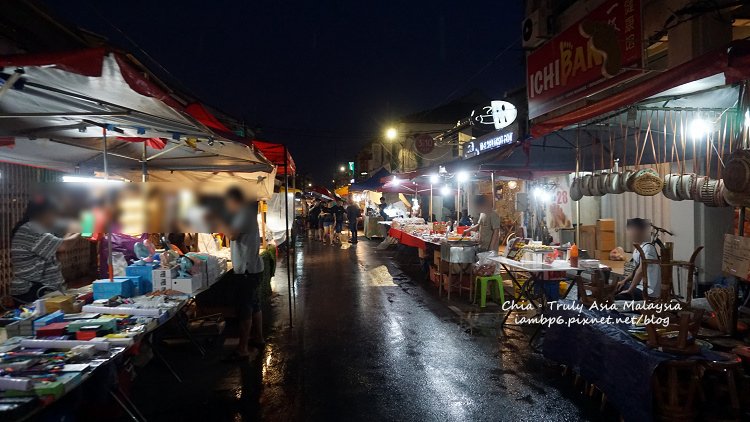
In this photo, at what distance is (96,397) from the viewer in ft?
12.6

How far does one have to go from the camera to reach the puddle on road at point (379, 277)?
37.9ft

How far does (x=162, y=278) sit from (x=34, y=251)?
4.78 ft

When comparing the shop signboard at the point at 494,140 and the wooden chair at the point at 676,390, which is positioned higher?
the shop signboard at the point at 494,140

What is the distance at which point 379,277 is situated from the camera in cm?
1245

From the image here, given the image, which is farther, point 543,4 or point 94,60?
point 543,4

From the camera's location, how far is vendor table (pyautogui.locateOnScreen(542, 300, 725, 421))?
3611 millimetres

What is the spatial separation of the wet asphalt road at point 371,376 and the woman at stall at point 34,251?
1621mm

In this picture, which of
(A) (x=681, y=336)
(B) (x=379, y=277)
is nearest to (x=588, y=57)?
(B) (x=379, y=277)

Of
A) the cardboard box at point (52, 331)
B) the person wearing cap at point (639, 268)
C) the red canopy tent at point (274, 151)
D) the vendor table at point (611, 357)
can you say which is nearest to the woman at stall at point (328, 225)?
the red canopy tent at point (274, 151)

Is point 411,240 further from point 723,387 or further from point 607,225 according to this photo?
point 723,387

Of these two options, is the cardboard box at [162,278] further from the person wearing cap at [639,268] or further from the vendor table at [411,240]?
the vendor table at [411,240]

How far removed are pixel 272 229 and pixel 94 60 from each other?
30.8ft

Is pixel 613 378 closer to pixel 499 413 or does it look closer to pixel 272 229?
pixel 499 413

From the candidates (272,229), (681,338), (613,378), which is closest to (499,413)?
(613,378)
